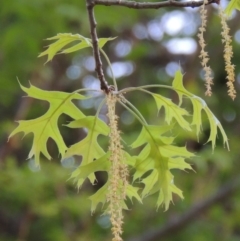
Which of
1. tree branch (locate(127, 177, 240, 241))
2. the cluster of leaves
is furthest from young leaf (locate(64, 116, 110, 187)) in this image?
tree branch (locate(127, 177, 240, 241))

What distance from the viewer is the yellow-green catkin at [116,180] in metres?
1.33

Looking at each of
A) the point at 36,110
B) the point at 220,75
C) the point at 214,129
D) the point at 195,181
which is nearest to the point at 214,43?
the point at 220,75

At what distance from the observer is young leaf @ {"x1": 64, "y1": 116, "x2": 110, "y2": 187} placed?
5.24 ft

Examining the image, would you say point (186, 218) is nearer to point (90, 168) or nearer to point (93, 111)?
point (93, 111)

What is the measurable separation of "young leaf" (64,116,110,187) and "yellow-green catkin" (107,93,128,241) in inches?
6.3

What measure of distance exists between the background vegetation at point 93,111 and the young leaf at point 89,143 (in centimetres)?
216

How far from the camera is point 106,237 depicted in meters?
4.66

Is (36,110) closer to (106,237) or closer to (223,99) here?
(106,237)

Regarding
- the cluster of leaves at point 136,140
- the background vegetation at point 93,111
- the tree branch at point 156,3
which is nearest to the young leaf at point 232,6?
the tree branch at point 156,3

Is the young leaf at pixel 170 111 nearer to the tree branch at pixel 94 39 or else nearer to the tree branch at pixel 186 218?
the tree branch at pixel 94 39

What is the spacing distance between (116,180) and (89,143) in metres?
0.34

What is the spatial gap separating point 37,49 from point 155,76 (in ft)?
6.47

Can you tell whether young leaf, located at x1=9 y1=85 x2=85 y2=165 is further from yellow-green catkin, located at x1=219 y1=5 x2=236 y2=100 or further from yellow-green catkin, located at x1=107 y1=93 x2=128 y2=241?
yellow-green catkin, located at x1=219 y1=5 x2=236 y2=100

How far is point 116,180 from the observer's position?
4.39ft
